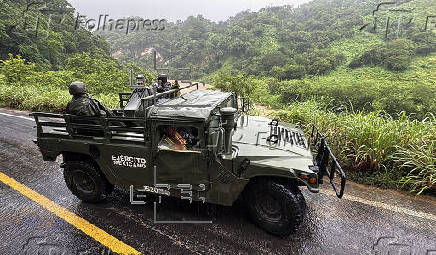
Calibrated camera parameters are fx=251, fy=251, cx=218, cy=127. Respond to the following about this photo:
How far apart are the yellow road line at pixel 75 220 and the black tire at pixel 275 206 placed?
1663 millimetres

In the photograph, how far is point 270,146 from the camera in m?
3.64

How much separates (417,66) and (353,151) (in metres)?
38.0

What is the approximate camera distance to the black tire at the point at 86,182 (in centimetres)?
405

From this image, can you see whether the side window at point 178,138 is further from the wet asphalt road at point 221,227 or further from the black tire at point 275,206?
the wet asphalt road at point 221,227

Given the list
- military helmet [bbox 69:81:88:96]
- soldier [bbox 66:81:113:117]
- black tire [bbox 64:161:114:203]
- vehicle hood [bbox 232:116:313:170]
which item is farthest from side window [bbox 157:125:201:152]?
military helmet [bbox 69:81:88:96]

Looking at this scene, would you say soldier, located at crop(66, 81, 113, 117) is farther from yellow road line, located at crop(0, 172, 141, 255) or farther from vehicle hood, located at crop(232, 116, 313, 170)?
vehicle hood, located at crop(232, 116, 313, 170)

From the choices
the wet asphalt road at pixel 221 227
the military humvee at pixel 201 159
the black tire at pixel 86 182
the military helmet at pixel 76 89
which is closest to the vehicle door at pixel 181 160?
the military humvee at pixel 201 159

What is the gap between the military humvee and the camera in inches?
129

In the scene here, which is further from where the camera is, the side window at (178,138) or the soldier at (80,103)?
the soldier at (80,103)

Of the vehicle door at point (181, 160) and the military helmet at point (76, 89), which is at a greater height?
the military helmet at point (76, 89)

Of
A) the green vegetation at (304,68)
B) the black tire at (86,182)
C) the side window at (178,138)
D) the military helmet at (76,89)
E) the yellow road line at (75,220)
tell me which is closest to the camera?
the yellow road line at (75,220)

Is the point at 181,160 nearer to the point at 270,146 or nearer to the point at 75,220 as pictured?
the point at 270,146

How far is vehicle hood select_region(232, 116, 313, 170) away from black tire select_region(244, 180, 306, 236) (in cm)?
33

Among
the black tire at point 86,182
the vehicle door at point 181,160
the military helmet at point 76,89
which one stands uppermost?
the military helmet at point 76,89
